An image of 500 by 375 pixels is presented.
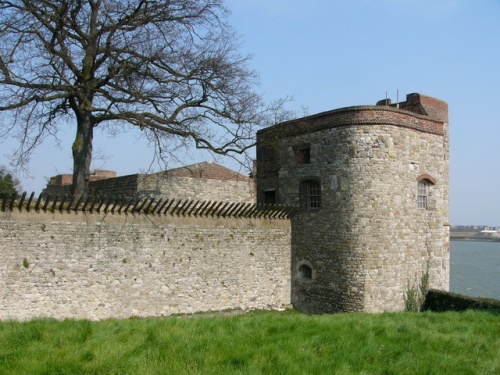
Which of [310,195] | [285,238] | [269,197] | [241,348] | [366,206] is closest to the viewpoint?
[241,348]

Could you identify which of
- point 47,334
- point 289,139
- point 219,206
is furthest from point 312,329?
point 289,139

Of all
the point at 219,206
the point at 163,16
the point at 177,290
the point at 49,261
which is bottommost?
the point at 177,290

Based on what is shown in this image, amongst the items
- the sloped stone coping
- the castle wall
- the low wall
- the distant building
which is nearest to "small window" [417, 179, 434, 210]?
the sloped stone coping

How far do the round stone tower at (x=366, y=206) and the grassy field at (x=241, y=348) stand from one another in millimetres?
7057

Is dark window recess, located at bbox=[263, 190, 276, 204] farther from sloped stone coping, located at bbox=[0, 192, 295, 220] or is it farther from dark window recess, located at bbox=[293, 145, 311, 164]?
dark window recess, located at bbox=[293, 145, 311, 164]

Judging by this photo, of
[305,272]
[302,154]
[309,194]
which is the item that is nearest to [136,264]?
[305,272]

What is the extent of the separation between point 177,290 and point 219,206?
9.13 feet

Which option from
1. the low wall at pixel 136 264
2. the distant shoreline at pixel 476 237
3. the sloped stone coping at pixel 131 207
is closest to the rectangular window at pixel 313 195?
the sloped stone coping at pixel 131 207

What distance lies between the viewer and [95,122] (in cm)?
1714

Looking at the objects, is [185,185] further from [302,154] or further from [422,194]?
[422,194]

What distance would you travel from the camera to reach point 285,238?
17062 millimetres

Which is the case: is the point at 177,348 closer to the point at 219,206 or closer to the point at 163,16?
the point at 219,206

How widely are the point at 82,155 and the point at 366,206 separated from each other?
9198mm

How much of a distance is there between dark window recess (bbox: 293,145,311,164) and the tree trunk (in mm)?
6845
